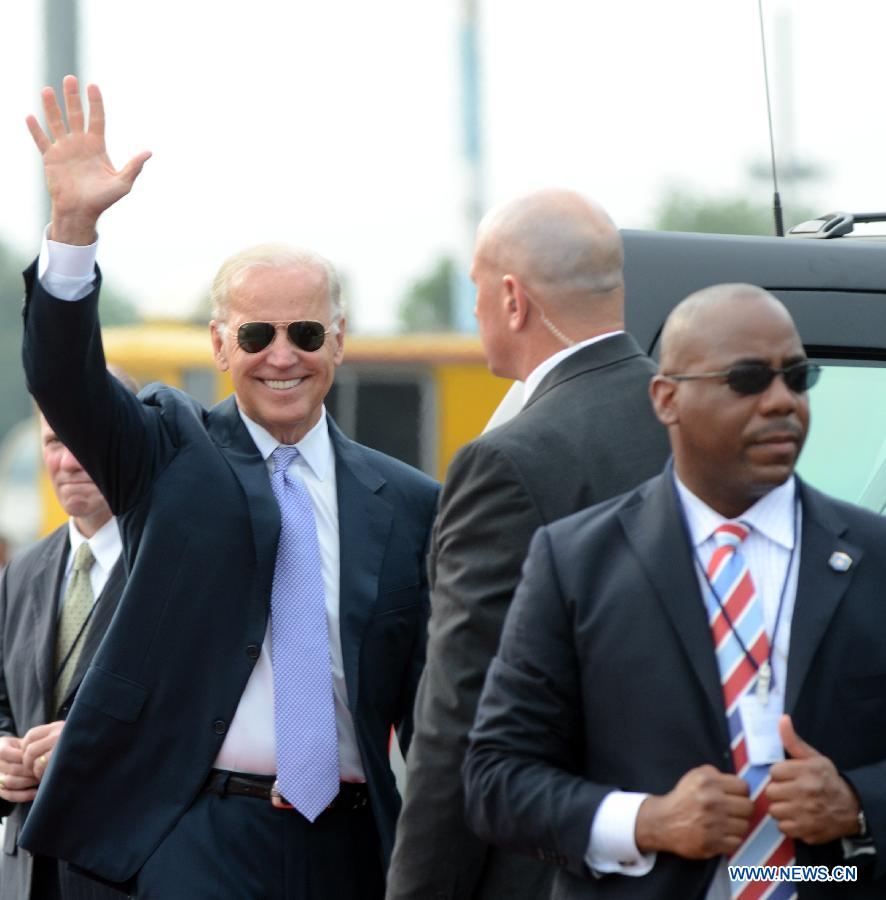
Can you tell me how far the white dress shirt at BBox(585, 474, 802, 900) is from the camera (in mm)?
2650

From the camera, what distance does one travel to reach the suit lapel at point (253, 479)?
4027 mm

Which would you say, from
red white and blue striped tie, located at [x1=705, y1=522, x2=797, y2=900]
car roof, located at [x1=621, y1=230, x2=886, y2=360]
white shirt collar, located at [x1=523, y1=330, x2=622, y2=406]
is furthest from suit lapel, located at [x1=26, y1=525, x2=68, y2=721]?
red white and blue striped tie, located at [x1=705, y1=522, x2=797, y2=900]

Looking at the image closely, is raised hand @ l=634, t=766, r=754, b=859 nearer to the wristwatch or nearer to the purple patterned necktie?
the wristwatch

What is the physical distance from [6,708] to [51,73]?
10404 millimetres

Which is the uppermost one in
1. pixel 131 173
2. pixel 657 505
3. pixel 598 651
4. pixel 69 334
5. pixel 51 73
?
pixel 51 73

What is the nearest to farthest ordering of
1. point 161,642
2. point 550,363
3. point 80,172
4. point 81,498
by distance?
point 550,363 → point 80,172 → point 161,642 → point 81,498

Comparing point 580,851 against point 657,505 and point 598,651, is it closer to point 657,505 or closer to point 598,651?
point 598,651

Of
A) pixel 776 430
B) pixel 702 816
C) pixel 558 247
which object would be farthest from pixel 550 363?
pixel 702 816

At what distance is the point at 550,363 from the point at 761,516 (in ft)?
2.52

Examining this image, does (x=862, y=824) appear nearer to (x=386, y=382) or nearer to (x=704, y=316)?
(x=704, y=316)

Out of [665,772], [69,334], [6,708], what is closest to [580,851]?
[665,772]

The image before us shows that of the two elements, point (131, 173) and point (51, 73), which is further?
point (51, 73)

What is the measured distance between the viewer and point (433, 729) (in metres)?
3.20

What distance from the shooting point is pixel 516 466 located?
3221 mm
